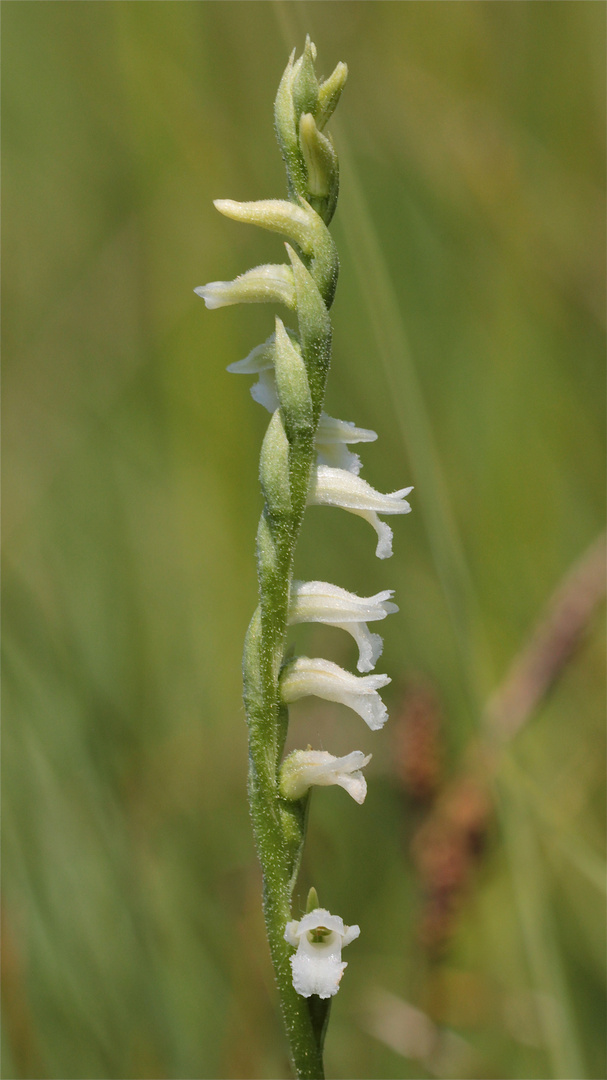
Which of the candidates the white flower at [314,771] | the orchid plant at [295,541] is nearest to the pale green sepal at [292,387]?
the orchid plant at [295,541]

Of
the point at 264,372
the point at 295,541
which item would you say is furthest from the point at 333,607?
the point at 264,372

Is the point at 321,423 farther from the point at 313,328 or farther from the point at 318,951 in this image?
the point at 318,951

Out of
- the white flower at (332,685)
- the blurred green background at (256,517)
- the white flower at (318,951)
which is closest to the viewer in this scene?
the white flower at (318,951)

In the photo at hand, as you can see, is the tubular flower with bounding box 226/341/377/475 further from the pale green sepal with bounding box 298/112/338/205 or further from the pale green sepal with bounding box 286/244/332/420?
the pale green sepal with bounding box 298/112/338/205

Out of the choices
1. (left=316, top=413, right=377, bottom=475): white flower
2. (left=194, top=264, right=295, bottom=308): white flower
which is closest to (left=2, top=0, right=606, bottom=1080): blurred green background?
(left=316, top=413, right=377, bottom=475): white flower

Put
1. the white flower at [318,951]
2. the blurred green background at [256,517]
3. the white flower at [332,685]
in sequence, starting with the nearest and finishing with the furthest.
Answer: the white flower at [318,951]
the white flower at [332,685]
the blurred green background at [256,517]

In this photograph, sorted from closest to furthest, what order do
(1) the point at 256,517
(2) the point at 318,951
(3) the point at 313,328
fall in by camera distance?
(2) the point at 318,951 → (3) the point at 313,328 → (1) the point at 256,517

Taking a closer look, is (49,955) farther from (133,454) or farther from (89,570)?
(133,454)

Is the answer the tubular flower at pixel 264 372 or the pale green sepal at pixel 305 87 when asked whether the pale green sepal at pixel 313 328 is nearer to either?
the tubular flower at pixel 264 372
